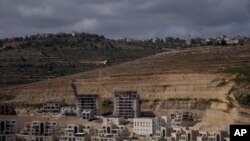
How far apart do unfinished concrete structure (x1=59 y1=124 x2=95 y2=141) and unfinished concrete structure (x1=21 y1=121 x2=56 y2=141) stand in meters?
1.18

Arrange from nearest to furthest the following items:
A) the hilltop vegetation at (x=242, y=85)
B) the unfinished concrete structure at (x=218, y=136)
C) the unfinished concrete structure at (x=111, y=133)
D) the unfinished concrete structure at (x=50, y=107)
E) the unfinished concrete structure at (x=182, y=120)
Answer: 1. the unfinished concrete structure at (x=218, y=136)
2. the unfinished concrete structure at (x=111, y=133)
3. the hilltop vegetation at (x=242, y=85)
4. the unfinished concrete structure at (x=182, y=120)
5. the unfinished concrete structure at (x=50, y=107)

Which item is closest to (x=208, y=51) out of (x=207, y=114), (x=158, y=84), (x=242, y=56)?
(x=242, y=56)

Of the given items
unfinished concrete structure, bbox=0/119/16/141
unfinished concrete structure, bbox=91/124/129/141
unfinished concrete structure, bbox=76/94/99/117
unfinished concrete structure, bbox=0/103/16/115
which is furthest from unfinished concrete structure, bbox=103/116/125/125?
unfinished concrete structure, bbox=0/103/16/115

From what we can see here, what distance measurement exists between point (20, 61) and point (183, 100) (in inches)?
1228

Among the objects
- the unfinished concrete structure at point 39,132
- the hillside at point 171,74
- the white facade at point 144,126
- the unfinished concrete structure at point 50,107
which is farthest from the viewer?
the unfinished concrete structure at point 50,107

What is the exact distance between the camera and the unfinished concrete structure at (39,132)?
140 ft

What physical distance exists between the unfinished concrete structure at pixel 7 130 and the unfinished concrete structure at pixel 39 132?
130 cm

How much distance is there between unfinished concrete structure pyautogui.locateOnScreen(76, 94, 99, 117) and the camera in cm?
5420

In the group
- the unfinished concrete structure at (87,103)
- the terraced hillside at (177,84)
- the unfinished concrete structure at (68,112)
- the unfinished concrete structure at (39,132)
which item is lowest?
the unfinished concrete structure at (39,132)

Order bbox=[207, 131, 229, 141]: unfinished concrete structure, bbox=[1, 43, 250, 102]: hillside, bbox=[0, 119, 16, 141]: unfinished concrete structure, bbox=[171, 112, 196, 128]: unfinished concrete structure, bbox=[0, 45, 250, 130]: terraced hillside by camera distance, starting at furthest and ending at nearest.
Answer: bbox=[1, 43, 250, 102]: hillside → bbox=[0, 45, 250, 130]: terraced hillside → bbox=[171, 112, 196, 128]: unfinished concrete structure → bbox=[0, 119, 16, 141]: unfinished concrete structure → bbox=[207, 131, 229, 141]: unfinished concrete structure

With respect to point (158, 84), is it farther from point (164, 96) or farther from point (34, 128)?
point (34, 128)

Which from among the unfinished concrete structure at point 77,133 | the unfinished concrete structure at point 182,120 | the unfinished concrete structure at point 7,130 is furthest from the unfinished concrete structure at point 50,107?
the unfinished concrete structure at point 182,120

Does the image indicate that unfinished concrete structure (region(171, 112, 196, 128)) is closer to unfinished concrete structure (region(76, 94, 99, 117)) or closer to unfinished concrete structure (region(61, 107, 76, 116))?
unfinished concrete structure (region(76, 94, 99, 117))

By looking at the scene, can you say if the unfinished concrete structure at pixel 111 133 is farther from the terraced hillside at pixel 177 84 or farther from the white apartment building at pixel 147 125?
the terraced hillside at pixel 177 84
